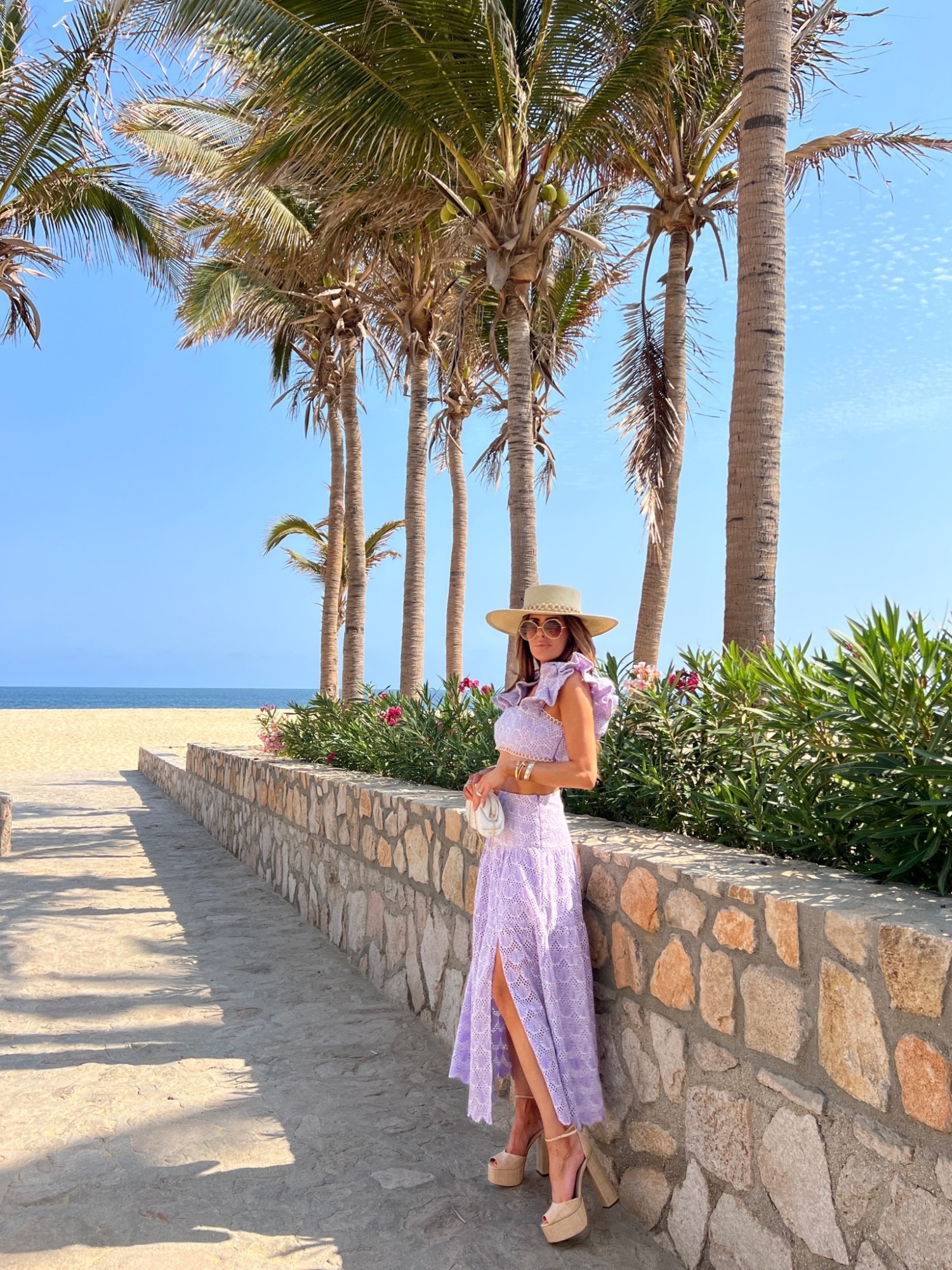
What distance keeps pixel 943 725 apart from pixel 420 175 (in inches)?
312

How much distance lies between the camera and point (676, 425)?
10.8 metres

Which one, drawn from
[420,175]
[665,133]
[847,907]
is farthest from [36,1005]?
[665,133]

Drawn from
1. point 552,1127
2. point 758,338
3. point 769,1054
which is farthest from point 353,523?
point 769,1054

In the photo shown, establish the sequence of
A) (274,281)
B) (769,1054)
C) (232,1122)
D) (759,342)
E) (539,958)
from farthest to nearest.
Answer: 1. (274,281)
2. (759,342)
3. (232,1122)
4. (539,958)
5. (769,1054)

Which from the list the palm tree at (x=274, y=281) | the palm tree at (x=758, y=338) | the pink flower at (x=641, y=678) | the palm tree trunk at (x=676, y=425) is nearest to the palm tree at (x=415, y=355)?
the palm tree at (x=274, y=281)

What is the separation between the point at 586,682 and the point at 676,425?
8371 millimetres

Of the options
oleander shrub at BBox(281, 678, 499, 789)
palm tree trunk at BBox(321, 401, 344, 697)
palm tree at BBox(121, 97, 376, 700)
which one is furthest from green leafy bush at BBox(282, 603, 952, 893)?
palm tree trunk at BBox(321, 401, 344, 697)

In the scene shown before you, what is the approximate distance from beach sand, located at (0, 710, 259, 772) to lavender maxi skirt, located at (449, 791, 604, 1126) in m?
14.7

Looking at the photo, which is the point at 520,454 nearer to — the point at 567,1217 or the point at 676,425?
the point at 676,425

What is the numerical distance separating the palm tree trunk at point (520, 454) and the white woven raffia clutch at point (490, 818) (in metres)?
5.48

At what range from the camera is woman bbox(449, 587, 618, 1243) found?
2.89 metres

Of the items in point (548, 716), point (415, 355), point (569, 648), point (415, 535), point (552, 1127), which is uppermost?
point (415, 355)

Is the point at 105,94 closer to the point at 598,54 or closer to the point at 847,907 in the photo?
the point at 598,54

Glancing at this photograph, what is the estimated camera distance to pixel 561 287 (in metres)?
15.1
